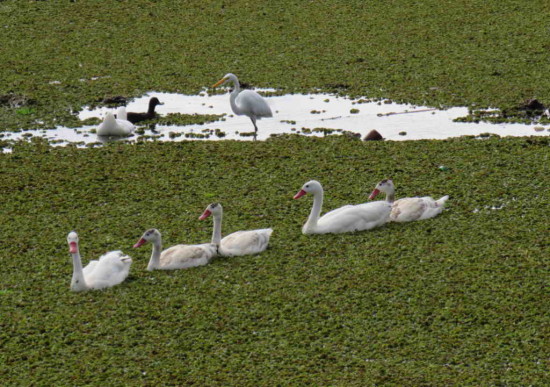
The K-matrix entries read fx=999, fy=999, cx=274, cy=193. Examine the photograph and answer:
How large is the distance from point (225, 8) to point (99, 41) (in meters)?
3.40

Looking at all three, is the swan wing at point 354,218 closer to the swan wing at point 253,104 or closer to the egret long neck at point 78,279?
the egret long neck at point 78,279

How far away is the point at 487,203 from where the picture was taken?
35.2 ft

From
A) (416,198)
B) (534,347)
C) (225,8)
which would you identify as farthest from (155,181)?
(225,8)

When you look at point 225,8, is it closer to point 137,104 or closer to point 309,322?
point 137,104

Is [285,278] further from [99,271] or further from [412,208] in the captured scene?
[412,208]

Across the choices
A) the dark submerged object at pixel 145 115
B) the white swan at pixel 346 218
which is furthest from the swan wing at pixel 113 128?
the white swan at pixel 346 218

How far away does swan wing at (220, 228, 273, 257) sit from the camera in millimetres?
9445

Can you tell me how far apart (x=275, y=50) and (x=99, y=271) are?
10286 millimetres

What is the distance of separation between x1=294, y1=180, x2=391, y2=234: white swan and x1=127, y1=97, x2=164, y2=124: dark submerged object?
5382 millimetres

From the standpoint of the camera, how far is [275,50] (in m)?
18.4

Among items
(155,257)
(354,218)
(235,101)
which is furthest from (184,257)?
(235,101)

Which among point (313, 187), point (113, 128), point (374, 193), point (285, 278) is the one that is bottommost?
point (285, 278)

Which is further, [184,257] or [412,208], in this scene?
[412,208]

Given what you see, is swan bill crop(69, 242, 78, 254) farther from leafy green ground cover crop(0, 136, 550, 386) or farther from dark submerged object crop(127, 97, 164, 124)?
dark submerged object crop(127, 97, 164, 124)
